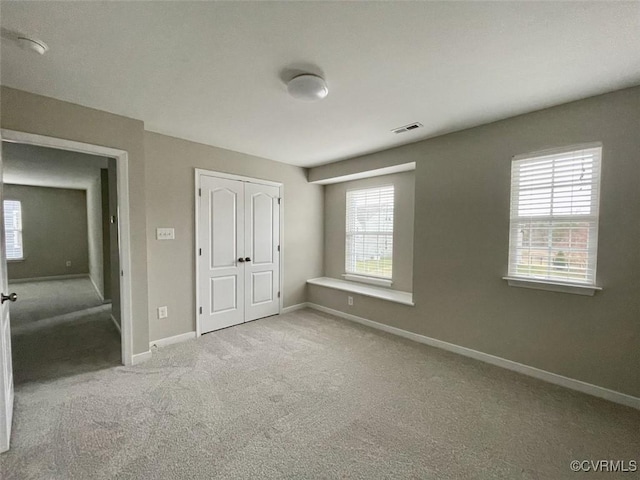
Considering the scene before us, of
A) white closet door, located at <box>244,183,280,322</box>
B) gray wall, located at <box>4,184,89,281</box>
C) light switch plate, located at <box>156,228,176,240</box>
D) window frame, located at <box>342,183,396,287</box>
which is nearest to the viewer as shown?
light switch plate, located at <box>156,228,176,240</box>

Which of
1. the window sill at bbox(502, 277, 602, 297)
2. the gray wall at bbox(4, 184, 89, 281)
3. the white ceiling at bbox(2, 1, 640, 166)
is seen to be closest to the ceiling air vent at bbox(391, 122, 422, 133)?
the white ceiling at bbox(2, 1, 640, 166)

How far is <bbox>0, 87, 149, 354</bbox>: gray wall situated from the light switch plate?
0.31m

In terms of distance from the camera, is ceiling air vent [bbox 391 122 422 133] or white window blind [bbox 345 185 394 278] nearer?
ceiling air vent [bbox 391 122 422 133]

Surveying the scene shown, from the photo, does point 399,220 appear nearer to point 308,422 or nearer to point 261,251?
point 261,251

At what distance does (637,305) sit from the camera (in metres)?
2.04

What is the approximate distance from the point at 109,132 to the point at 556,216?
167 inches

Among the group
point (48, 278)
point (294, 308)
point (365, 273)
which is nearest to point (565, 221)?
point (365, 273)

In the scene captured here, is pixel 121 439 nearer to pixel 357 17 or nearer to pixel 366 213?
pixel 357 17

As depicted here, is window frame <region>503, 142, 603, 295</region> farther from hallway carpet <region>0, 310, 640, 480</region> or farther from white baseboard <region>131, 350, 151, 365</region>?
white baseboard <region>131, 350, 151, 365</region>

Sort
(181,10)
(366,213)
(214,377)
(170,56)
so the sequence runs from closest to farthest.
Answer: (181,10)
(170,56)
(214,377)
(366,213)

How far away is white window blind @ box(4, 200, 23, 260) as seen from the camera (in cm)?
648

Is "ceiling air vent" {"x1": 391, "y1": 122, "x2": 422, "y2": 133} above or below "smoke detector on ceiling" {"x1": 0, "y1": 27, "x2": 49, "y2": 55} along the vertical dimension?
above

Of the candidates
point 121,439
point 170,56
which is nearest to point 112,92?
point 170,56

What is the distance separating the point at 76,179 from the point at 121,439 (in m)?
6.53
